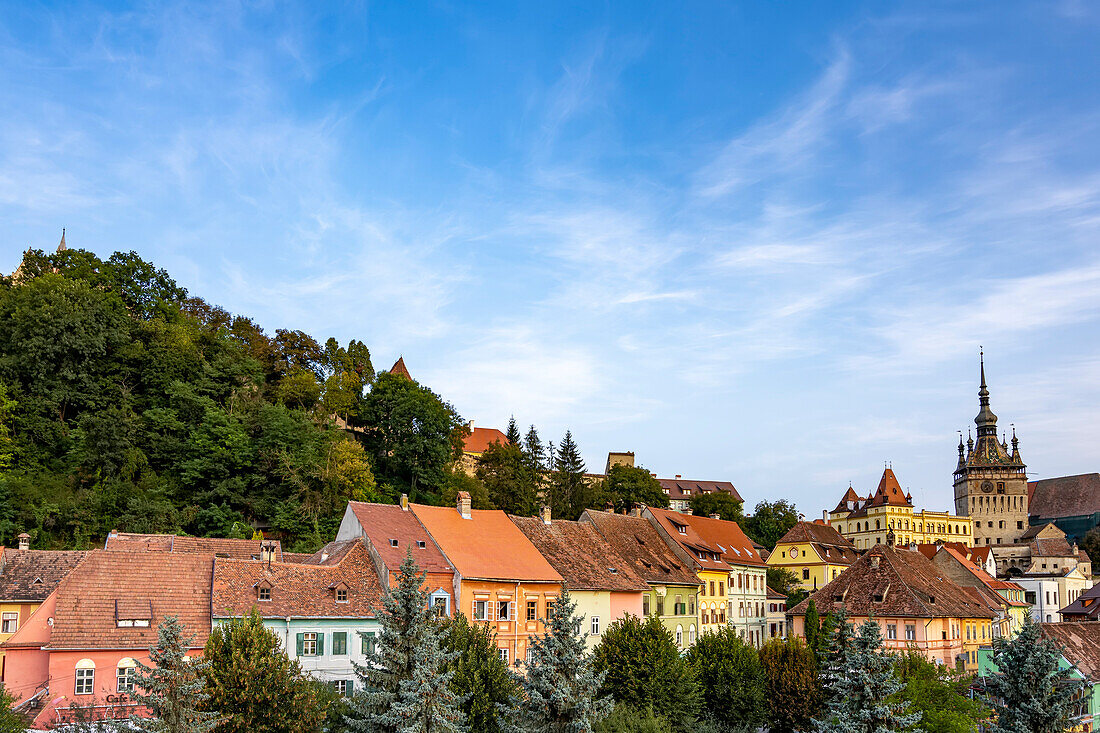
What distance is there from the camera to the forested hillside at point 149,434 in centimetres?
6078

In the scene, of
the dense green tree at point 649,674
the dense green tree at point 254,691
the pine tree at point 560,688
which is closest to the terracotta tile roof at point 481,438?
the dense green tree at point 649,674

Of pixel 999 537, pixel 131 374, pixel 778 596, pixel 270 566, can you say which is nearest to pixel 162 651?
pixel 270 566

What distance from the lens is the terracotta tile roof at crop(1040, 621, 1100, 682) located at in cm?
5300

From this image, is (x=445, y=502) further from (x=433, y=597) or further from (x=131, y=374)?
(x=433, y=597)

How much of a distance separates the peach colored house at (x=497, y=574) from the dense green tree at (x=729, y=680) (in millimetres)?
7772

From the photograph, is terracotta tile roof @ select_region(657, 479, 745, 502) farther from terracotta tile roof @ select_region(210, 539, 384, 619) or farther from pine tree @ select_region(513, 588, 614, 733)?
pine tree @ select_region(513, 588, 614, 733)

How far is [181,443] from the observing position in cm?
6581

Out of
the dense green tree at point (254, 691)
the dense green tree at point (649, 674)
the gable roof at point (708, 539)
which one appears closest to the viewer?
the dense green tree at point (254, 691)

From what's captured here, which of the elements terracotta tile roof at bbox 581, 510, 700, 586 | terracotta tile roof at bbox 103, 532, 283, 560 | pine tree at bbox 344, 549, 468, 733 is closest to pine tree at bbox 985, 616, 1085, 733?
pine tree at bbox 344, 549, 468, 733

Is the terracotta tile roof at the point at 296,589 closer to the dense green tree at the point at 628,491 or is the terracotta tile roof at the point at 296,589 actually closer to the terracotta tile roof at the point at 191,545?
the terracotta tile roof at the point at 191,545

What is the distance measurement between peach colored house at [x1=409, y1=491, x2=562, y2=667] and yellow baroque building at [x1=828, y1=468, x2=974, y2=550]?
98.5 metres

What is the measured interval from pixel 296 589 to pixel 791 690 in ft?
74.9

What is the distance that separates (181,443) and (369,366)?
90.4 feet

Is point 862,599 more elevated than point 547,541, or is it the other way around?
point 547,541
